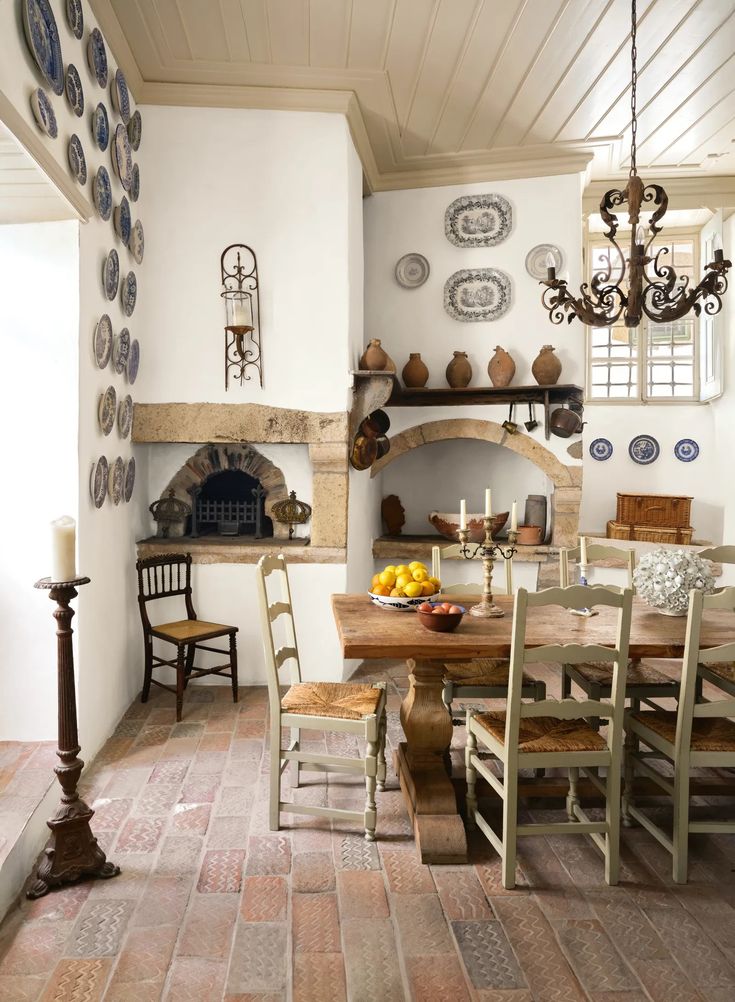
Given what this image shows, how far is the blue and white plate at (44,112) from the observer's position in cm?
251

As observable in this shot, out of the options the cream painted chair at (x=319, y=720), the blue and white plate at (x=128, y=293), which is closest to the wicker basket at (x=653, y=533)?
the cream painted chair at (x=319, y=720)

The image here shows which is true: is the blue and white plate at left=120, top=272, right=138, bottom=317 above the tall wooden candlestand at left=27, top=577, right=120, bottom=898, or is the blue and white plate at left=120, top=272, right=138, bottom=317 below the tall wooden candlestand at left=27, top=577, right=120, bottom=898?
above

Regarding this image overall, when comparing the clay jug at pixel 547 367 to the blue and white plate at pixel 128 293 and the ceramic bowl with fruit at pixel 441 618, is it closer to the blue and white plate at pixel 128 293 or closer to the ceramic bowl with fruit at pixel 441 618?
the blue and white plate at pixel 128 293

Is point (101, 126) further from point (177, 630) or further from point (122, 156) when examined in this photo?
point (177, 630)

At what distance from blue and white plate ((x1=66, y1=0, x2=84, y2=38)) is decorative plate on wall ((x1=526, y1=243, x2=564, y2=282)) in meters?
3.16

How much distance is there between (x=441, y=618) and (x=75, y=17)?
9.47ft

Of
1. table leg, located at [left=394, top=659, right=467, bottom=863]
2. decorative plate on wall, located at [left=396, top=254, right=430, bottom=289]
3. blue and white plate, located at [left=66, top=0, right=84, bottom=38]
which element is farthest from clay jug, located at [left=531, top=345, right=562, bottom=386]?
blue and white plate, located at [left=66, top=0, right=84, bottom=38]

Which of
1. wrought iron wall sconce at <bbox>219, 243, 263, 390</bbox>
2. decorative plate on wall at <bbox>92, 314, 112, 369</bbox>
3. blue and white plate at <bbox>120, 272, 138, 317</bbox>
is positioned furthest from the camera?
wrought iron wall sconce at <bbox>219, 243, 263, 390</bbox>

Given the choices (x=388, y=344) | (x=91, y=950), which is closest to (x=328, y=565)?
(x=388, y=344)

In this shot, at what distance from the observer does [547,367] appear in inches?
194

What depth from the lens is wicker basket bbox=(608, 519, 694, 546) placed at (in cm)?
669

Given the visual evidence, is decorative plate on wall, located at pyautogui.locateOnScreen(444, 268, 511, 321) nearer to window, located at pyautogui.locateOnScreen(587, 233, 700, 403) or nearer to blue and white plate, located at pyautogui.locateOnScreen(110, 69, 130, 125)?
blue and white plate, located at pyautogui.locateOnScreen(110, 69, 130, 125)

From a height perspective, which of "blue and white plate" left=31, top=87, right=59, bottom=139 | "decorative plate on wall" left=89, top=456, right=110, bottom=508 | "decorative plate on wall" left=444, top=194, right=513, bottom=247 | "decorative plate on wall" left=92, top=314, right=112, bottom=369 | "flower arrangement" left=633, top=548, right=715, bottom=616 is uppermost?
"decorative plate on wall" left=444, top=194, right=513, bottom=247

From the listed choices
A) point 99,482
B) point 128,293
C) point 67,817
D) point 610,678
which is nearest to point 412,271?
point 128,293
